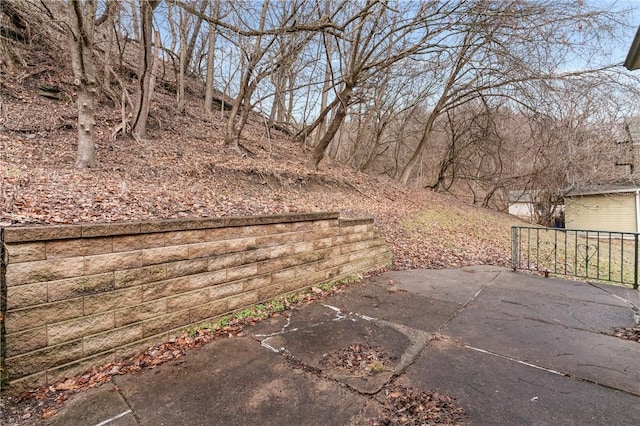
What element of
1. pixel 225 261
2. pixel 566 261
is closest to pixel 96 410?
pixel 225 261

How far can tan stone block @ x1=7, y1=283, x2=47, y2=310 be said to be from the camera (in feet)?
6.31

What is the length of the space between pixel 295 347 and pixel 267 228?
1325 mm

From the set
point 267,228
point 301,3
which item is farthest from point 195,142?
point 267,228

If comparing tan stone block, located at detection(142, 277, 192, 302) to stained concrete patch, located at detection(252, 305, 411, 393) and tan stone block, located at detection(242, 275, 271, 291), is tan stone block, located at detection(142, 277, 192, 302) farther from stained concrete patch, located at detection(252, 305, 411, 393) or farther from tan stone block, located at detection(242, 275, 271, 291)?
stained concrete patch, located at detection(252, 305, 411, 393)

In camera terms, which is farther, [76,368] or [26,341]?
[76,368]

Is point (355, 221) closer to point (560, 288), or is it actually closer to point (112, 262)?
point (560, 288)

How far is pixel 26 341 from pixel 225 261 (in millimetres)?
1466

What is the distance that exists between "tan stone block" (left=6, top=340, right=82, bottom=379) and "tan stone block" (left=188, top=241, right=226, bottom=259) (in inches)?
39.3

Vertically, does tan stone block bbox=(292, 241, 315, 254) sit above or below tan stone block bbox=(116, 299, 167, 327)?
above

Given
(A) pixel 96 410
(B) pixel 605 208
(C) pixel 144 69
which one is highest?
(C) pixel 144 69

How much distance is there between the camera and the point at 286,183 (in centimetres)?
774

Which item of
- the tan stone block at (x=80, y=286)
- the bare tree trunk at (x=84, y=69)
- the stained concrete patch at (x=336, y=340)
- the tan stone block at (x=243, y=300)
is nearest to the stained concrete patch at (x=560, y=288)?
the stained concrete patch at (x=336, y=340)

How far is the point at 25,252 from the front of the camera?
197 cm

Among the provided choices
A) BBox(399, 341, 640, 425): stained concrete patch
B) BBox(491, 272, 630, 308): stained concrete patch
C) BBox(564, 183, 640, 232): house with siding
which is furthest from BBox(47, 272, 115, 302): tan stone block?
BBox(564, 183, 640, 232): house with siding
